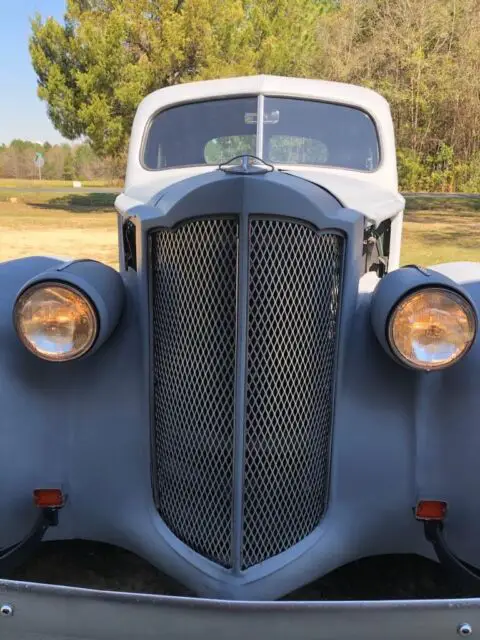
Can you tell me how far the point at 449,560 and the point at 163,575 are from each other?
1.21 metres

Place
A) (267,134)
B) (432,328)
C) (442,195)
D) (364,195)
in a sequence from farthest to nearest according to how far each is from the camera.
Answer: (442,195) < (267,134) < (364,195) < (432,328)

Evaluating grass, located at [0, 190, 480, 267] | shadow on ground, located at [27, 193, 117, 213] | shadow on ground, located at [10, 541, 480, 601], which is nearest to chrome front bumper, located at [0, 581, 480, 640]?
shadow on ground, located at [10, 541, 480, 601]

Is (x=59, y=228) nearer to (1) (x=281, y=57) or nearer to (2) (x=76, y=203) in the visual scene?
(2) (x=76, y=203)

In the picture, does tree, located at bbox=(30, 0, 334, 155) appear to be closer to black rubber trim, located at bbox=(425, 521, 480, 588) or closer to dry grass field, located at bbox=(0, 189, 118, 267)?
dry grass field, located at bbox=(0, 189, 118, 267)

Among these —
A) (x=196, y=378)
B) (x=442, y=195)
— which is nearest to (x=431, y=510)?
(x=196, y=378)

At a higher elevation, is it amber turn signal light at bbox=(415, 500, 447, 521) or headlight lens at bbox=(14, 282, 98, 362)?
headlight lens at bbox=(14, 282, 98, 362)

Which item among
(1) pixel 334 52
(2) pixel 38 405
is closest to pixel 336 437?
(2) pixel 38 405

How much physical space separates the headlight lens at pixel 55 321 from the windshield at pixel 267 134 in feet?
6.11

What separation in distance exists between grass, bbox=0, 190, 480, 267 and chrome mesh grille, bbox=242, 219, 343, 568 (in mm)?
9421

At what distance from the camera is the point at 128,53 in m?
20.8

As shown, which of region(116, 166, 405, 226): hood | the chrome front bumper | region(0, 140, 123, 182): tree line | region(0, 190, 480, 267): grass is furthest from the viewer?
region(0, 140, 123, 182): tree line

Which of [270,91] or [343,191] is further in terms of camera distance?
[270,91]

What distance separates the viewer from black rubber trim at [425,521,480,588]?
1973 mm

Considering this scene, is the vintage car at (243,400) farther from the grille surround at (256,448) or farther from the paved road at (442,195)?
the paved road at (442,195)
